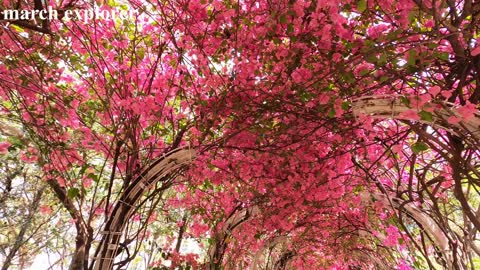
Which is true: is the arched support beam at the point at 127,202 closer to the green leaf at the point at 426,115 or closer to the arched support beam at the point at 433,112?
the arched support beam at the point at 433,112

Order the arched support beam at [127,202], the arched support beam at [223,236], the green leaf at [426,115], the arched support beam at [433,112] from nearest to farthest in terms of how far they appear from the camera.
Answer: the green leaf at [426,115] < the arched support beam at [433,112] < the arched support beam at [127,202] < the arched support beam at [223,236]

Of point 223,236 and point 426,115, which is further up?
point 223,236

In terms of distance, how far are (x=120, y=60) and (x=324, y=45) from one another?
1.72m

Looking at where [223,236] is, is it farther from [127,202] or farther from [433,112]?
[433,112]

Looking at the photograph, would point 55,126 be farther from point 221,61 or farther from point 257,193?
point 257,193

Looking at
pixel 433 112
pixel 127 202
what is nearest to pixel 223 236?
pixel 127 202

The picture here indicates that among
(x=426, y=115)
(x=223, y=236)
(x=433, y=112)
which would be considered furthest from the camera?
(x=223, y=236)

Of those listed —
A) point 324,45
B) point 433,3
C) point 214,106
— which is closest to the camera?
point 433,3

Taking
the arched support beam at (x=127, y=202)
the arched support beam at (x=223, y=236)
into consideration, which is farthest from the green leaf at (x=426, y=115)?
the arched support beam at (x=223, y=236)

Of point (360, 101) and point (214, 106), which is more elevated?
point (214, 106)

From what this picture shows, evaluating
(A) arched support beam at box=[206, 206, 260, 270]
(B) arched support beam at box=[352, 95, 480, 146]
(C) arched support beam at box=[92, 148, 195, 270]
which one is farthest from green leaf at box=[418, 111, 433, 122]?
(A) arched support beam at box=[206, 206, 260, 270]

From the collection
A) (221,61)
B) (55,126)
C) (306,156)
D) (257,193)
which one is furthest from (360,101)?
(55,126)

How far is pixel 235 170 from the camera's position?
2.89m

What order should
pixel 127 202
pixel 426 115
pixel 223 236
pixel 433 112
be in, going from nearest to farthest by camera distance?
pixel 426 115
pixel 433 112
pixel 127 202
pixel 223 236
